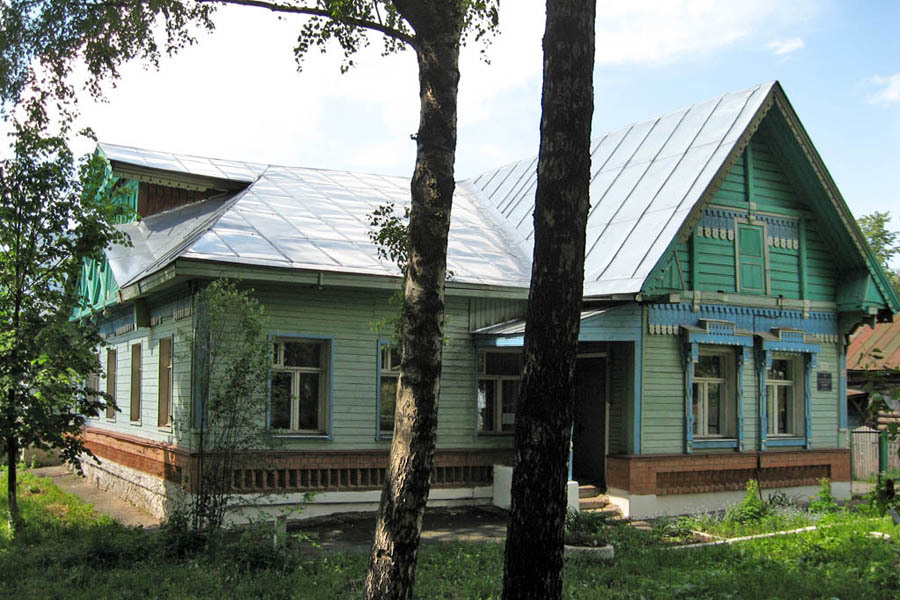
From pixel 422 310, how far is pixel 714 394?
11183mm

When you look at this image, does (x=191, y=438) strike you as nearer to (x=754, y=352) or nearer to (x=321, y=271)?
(x=321, y=271)

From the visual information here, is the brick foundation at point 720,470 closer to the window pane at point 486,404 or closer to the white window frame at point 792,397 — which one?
the white window frame at point 792,397

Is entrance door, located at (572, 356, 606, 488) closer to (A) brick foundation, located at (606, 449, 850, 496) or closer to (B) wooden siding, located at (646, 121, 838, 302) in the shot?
(A) brick foundation, located at (606, 449, 850, 496)

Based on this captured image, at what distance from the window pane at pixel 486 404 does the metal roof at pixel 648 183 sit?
2569mm

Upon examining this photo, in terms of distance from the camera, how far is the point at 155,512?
14.7 meters

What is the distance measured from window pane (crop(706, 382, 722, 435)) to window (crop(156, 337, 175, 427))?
984 centimetres

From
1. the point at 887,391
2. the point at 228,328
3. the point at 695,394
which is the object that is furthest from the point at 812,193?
the point at 887,391

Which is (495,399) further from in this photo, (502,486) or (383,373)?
(383,373)

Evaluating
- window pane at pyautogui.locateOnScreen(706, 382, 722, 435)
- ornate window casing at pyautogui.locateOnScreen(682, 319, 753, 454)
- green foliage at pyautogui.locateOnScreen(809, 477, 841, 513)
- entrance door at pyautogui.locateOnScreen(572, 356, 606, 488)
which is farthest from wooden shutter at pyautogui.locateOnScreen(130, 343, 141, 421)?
green foliage at pyautogui.locateOnScreen(809, 477, 841, 513)

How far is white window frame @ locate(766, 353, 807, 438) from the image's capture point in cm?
1720

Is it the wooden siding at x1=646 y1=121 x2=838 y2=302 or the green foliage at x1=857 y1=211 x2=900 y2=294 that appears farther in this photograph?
the green foliage at x1=857 y1=211 x2=900 y2=294

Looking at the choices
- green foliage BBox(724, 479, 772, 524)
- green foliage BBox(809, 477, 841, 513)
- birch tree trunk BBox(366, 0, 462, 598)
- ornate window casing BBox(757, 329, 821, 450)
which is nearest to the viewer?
birch tree trunk BBox(366, 0, 462, 598)

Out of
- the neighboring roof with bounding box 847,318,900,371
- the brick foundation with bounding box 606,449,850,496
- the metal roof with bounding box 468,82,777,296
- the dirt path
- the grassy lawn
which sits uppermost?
the metal roof with bounding box 468,82,777,296

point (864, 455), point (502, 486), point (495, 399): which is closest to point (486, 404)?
point (495, 399)
